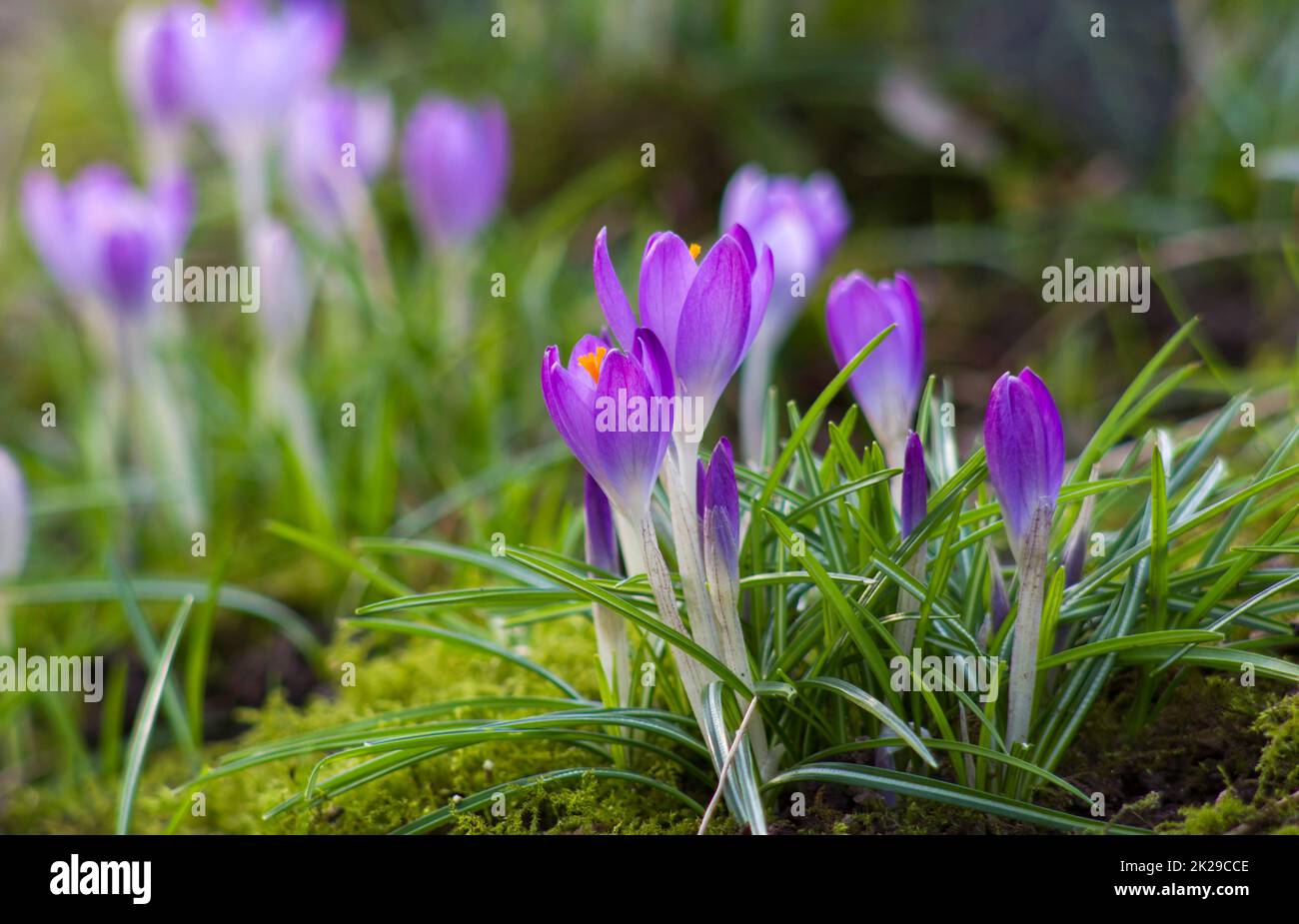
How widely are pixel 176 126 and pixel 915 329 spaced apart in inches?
75.1

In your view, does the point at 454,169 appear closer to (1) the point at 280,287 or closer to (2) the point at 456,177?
(2) the point at 456,177

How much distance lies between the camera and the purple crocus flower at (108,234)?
2170mm

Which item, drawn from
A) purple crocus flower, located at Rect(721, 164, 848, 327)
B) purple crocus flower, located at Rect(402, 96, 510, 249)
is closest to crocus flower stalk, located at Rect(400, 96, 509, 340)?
purple crocus flower, located at Rect(402, 96, 510, 249)

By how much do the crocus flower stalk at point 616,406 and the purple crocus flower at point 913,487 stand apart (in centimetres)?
22

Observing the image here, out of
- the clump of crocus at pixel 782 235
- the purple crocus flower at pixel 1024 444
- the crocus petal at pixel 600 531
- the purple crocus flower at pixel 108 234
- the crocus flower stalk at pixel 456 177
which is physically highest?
the crocus flower stalk at pixel 456 177

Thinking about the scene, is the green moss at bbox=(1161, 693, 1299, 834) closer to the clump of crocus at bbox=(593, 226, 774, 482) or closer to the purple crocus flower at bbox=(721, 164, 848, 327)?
the clump of crocus at bbox=(593, 226, 774, 482)

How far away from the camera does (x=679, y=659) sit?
1.09 m

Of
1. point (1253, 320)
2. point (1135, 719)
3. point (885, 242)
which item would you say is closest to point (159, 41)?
point (885, 242)

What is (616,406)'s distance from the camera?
95 cm

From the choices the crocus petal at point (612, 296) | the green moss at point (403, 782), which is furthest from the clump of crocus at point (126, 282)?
the crocus petal at point (612, 296)

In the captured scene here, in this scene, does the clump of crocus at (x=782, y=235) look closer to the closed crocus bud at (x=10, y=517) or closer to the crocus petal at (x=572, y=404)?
the crocus petal at (x=572, y=404)

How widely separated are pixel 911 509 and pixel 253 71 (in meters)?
1.89

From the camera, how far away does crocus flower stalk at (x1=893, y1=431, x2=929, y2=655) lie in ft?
3.52
